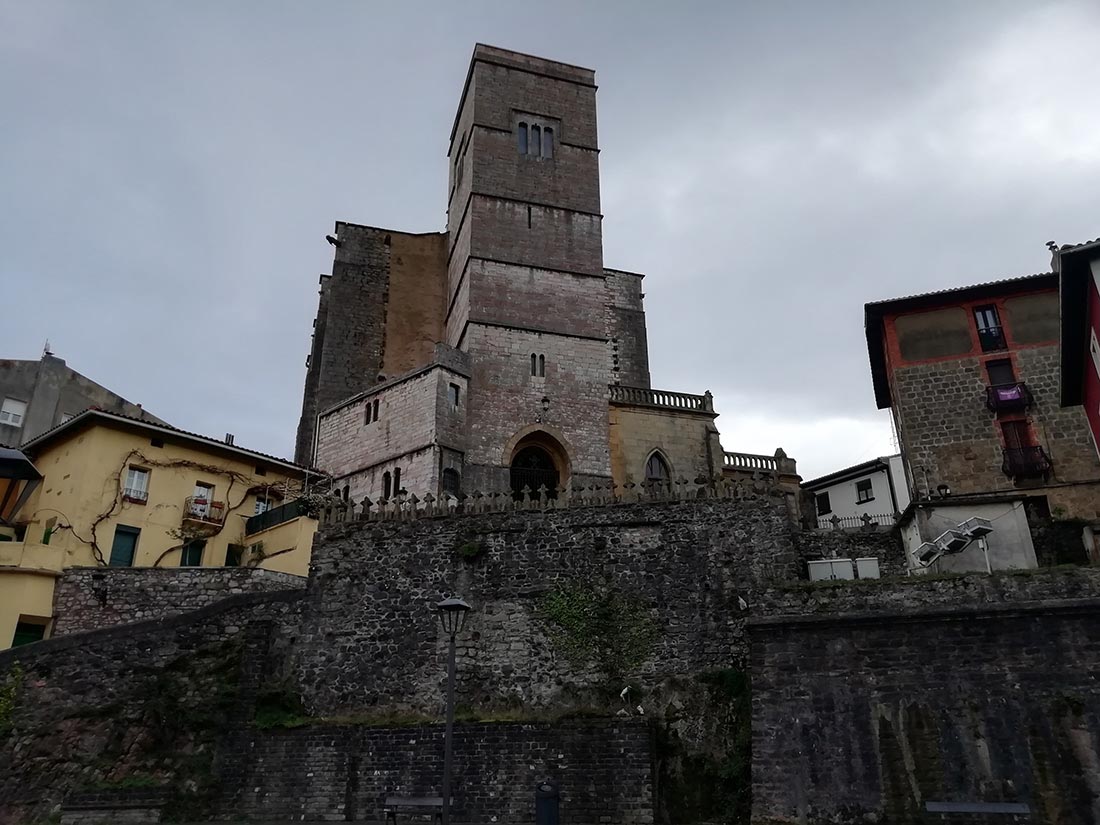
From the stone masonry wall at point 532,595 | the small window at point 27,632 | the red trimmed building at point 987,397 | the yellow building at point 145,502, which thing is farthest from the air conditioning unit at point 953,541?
the small window at point 27,632

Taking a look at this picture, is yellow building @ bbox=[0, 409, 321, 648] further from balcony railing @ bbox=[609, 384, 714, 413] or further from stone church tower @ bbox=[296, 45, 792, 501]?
balcony railing @ bbox=[609, 384, 714, 413]

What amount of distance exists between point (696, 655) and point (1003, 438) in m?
12.2

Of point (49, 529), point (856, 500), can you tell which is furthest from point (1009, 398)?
point (49, 529)

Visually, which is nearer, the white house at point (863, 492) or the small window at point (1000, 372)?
the small window at point (1000, 372)

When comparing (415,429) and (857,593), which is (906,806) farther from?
(415,429)

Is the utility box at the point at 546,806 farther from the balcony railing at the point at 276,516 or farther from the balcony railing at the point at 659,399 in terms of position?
the balcony railing at the point at 659,399

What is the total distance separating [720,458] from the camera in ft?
107

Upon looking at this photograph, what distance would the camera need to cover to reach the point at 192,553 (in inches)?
1052

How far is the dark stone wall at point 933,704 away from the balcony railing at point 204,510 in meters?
17.6

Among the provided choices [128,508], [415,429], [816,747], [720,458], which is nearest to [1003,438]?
[720,458]

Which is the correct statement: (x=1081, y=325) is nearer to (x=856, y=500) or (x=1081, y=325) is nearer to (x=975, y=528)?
(x=975, y=528)

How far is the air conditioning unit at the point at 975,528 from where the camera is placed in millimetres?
18453

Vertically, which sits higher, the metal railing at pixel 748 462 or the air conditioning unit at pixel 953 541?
the metal railing at pixel 748 462

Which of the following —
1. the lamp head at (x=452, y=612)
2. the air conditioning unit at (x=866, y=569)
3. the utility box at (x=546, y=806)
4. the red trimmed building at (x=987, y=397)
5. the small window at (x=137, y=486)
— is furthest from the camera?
the small window at (x=137, y=486)
